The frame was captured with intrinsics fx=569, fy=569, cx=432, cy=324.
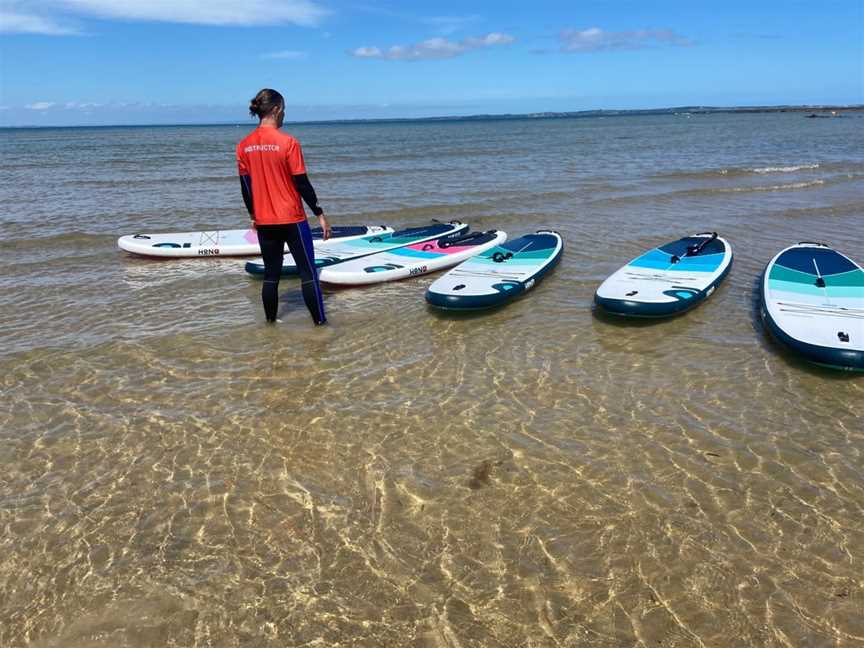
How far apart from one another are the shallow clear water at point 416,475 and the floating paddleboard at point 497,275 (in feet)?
1.03

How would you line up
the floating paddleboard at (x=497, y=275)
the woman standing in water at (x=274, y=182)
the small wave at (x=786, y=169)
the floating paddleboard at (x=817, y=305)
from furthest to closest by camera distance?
the small wave at (x=786, y=169) → the floating paddleboard at (x=497, y=275) → the woman standing in water at (x=274, y=182) → the floating paddleboard at (x=817, y=305)

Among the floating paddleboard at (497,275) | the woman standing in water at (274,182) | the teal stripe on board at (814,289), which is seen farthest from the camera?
the floating paddleboard at (497,275)

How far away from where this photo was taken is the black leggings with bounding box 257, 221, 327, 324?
21.5ft

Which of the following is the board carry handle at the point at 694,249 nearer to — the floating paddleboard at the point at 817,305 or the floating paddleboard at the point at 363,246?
the floating paddleboard at the point at 817,305

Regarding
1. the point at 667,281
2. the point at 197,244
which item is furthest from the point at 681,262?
the point at 197,244

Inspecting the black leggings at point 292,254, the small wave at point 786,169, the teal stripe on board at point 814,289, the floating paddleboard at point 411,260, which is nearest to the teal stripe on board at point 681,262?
the teal stripe on board at point 814,289

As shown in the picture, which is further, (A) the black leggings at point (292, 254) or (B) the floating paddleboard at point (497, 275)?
(B) the floating paddleboard at point (497, 275)

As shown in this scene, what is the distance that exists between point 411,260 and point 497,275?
1991 millimetres

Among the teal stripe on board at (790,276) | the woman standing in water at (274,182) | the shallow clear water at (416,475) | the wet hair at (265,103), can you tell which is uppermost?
the wet hair at (265,103)

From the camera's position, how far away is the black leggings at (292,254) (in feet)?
21.5

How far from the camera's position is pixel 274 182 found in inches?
243

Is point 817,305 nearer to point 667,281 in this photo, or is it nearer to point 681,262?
point 667,281

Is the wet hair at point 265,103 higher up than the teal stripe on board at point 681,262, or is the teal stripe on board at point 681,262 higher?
the wet hair at point 265,103

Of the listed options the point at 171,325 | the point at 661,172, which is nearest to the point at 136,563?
the point at 171,325
